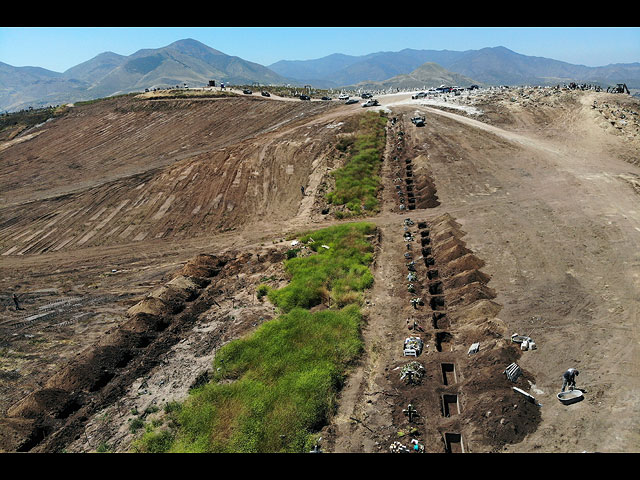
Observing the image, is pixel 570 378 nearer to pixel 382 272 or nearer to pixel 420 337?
pixel 420 337

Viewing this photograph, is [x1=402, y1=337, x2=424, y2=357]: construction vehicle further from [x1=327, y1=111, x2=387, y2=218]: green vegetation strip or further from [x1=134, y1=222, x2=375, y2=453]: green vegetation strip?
[x1=327, y1=111, x2=387, y2=218]: green vegetation strip

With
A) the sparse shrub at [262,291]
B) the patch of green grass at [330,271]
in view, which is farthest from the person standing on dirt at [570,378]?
the sparse shrub at [262,291]

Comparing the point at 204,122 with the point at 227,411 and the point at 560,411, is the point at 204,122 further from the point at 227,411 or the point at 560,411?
the point at 560,411

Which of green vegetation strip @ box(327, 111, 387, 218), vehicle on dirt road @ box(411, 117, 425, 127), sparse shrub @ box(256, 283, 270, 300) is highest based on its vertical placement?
vehicle on dirt road @ box(411, 117, 425, 127)

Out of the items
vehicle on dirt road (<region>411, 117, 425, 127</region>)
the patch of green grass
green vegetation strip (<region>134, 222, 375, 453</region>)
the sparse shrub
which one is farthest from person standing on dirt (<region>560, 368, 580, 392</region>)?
vehicle on dirt road (<region>411, 117, 425, 127</region>)

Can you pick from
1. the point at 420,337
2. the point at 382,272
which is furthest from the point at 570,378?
the point at 382,272

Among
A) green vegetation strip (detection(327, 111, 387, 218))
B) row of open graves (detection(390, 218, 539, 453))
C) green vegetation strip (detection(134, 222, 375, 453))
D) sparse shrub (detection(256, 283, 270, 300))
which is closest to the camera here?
green vegetation strip (detection(134, 222, 375, 453))
